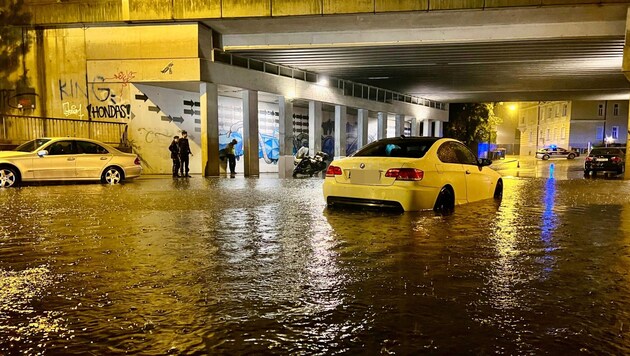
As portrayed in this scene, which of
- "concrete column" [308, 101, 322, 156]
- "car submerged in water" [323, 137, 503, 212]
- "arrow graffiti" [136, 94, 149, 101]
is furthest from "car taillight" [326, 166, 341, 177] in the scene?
"concrete column" [308, 101, 322, 156]

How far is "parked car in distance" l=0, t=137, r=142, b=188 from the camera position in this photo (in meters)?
13.5

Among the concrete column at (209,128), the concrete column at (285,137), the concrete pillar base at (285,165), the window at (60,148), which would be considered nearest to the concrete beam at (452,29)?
the concrete column at (209,128)

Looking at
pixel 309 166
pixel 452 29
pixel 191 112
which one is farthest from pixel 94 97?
pixel 452 29

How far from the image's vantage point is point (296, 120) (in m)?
28.3

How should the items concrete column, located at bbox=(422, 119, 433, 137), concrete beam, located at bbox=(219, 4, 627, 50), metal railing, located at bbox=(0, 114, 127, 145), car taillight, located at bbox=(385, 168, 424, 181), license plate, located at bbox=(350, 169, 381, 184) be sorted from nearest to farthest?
car taillight, located at bbox=(385, 168, 424, 181)
license plate, located at bbox=(350, 169, 381, 184)
concrete beam, located at bbox=(219, 4, 627, 50)
metal railing, located at bbox=(0, 114, 127, 145)
concrete column, located at bbox=(422, 119, 433, 137)

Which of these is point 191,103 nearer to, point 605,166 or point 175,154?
point 175,154

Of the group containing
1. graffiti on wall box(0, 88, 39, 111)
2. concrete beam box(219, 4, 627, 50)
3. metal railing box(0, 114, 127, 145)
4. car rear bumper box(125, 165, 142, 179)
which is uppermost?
concrete beam box(219, 4, 627, 50)

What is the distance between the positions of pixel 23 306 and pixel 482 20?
1783cm

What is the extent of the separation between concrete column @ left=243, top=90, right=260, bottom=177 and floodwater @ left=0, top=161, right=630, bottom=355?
42.5 feet

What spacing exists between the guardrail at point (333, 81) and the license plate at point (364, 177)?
12.5 metres

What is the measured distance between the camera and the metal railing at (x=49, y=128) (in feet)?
58.9

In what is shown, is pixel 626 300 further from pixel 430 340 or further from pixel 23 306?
pixel 23 306

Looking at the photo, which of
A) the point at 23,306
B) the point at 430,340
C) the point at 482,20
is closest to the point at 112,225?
the point at 23,306

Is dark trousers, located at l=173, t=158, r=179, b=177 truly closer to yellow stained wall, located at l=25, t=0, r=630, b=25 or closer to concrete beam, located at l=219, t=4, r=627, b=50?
concrete beam, located at l=219, t=4, r=627, b=50
